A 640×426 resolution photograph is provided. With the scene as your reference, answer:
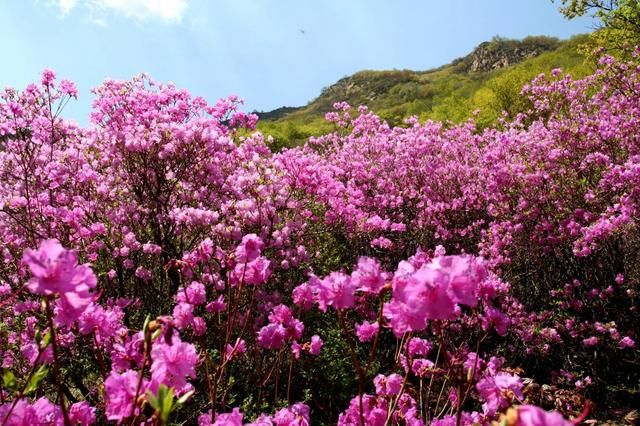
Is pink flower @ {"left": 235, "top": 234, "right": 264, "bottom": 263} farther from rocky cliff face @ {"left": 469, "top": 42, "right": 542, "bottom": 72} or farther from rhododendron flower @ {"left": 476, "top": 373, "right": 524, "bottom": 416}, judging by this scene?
rocky cliff face @ {"left": 469, "top": 42, "right": 542, "bottom": 72}

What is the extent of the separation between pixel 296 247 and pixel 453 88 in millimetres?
54363

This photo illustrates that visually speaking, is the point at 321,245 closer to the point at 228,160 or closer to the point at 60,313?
the point at 228,160

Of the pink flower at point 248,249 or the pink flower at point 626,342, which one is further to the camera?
the pink flower at point 626,342

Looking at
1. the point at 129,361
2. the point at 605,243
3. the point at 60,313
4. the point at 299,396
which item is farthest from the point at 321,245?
the point at 60,313

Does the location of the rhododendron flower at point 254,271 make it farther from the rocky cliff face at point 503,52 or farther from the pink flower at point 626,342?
the rocky cliff face at point 503,52

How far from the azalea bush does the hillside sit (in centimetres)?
1152

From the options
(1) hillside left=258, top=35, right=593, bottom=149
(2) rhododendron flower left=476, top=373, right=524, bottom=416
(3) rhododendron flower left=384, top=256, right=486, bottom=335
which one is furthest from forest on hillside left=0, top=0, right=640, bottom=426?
(1) hillside left=258, top=35, right=593, bottom=149

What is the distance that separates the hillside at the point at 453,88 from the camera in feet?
96.2

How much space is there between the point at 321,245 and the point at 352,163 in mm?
2230

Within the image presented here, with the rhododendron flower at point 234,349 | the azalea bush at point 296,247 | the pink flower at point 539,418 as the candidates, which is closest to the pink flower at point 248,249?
the azalea bush at point 296,247

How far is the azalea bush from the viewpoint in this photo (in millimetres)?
3561

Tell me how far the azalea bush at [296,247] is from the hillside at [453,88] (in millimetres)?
11519

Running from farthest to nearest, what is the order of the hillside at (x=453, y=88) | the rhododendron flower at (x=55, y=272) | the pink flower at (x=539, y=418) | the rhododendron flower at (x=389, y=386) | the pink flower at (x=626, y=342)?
1. the hillside at (x=453, y=88)
2. the pink flower at (x=626, y=342)
3. the rhododendron flower at (x=389, y=386)
4. the rhododendron flower at (x=55, y=272)
5. the pink flower at (x=539, y=418)

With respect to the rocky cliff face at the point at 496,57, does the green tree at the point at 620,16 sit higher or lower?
lower
